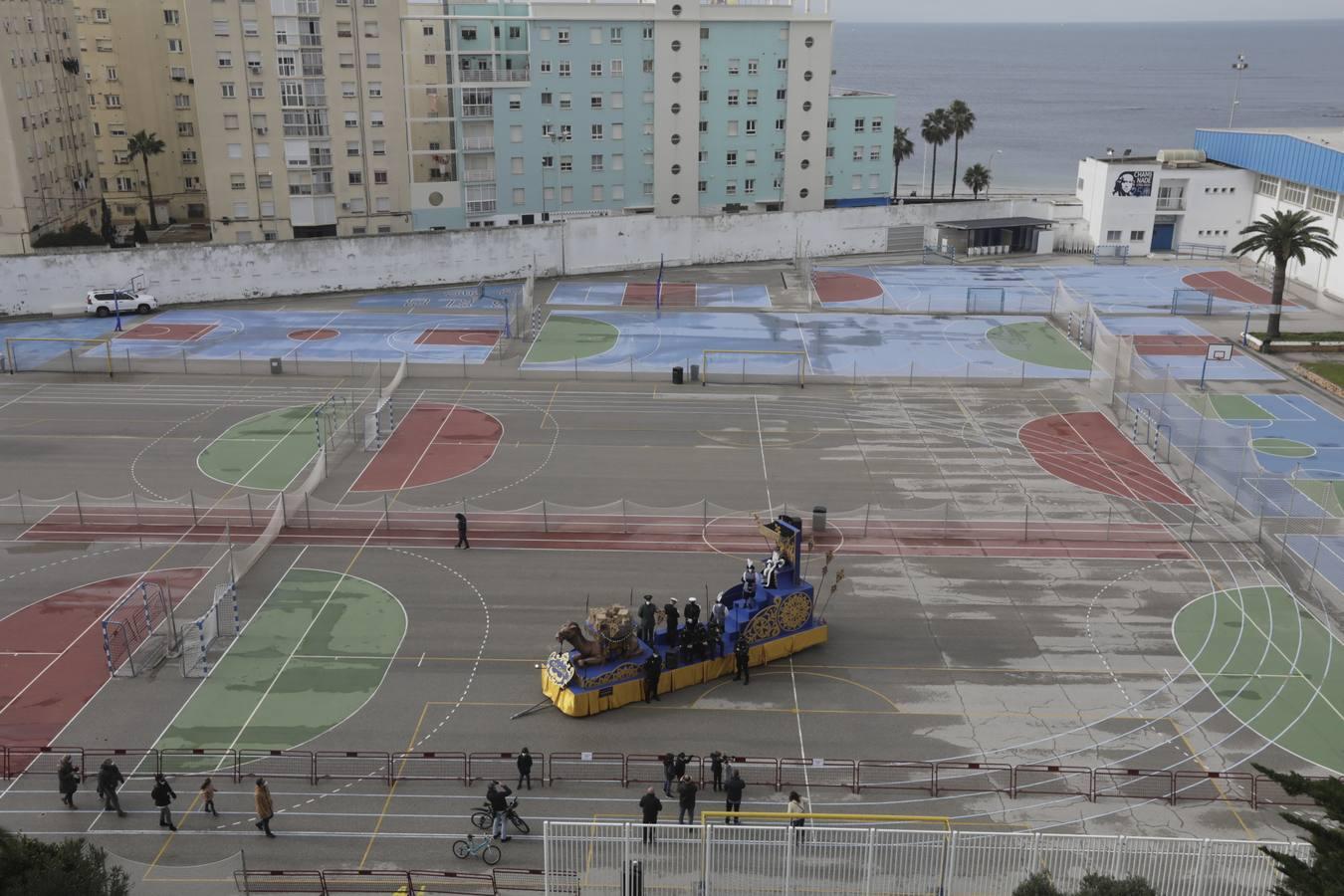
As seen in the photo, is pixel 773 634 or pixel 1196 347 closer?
pixel 773 634

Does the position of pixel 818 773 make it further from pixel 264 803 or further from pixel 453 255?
pixel 453 255

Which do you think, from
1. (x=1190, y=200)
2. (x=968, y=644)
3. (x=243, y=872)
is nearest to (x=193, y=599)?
(x=243, y=872)

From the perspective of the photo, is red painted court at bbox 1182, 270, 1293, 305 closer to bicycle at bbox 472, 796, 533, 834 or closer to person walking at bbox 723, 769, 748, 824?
person walking at bbox 723, 769, 748, 824

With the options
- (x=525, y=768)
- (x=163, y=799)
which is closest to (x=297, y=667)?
(x=163, y=799)

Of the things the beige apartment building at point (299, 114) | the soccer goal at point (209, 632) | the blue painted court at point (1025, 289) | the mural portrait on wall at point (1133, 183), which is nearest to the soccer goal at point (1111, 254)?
the blue painted court at point (1025, 289)

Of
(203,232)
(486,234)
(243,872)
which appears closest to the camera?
(243,872)

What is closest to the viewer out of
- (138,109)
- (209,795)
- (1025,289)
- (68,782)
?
(209,795)

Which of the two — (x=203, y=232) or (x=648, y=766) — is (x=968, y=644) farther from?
(x=203, y=232)

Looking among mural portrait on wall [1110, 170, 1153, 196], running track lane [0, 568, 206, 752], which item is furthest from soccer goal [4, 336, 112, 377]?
mural portrait on wall [1110, 170, 1153, 196]
